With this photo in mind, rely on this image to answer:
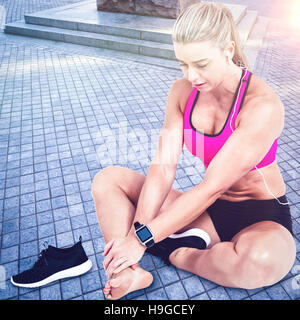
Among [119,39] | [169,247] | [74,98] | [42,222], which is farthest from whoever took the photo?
[119,39]

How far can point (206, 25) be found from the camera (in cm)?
138

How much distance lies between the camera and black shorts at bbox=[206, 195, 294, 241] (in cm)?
181

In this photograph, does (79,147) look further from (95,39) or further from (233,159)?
(95,39)

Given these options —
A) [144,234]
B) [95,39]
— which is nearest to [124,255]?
[144,234]

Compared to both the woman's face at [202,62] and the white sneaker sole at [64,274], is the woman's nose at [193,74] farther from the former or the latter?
the white sneaker sole at [64,274]

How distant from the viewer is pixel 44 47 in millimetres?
6441

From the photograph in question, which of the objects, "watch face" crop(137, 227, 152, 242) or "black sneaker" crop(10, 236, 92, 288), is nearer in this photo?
"watch face" crop(137, 227, 152, 242)

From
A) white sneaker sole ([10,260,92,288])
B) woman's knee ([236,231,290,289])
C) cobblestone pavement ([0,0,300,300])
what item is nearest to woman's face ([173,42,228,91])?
woman's knee ([236,231,290,289])

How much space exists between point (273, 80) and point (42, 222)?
15.8 feet

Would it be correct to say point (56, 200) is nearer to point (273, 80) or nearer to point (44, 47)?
point (273, 80)

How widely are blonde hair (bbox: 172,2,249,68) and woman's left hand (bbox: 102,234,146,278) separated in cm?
120

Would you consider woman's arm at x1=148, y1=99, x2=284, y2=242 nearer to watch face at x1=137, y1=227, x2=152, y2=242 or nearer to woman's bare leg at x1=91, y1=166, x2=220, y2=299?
watch face at x1=137, y1=227, x2=152, y2=242

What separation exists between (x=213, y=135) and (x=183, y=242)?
0.83 meters

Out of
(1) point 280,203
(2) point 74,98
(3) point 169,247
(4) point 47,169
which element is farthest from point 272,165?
(2) point 74,98
